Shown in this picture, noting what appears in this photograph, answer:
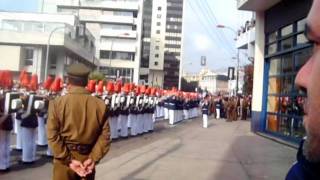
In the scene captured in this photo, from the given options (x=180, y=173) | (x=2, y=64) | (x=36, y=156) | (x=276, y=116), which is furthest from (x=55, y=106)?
(x=2, y=64)

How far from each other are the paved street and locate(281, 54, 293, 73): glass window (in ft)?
8.49

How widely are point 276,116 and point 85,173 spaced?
1732 centimetres

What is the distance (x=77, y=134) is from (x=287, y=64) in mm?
15830

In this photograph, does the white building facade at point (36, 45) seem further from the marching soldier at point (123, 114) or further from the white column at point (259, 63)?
the marching soldier at point (123, 114)

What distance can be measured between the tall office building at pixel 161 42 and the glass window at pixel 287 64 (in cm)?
8822

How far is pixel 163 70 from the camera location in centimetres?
12456

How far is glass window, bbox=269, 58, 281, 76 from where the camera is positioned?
21.8 m

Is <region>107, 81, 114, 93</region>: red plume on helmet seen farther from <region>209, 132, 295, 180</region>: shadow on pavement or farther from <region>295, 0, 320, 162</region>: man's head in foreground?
<region>295, 0, 320, 162</region>: man's head in foreground

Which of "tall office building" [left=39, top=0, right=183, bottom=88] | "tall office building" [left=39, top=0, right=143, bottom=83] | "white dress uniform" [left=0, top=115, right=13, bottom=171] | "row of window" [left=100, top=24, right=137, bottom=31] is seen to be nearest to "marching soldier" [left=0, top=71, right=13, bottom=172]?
"white dress uniform" [left=0, top=115, right=13, bottom=171]

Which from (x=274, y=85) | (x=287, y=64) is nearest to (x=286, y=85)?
(x=287, y=64)

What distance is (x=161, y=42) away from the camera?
127 m

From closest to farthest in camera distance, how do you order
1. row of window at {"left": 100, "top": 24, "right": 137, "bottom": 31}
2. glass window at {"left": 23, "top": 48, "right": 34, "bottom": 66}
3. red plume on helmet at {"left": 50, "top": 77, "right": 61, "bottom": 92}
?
red plume on helmet at {"left": 50, "top": 77, "right": 61, "bottom": 92} < glass window at {"left": 23, "top": 48, "right": 34, "bottom": 66} < row of window at {"left": 100, "top": 24, "right": 137, "bottom": 31}

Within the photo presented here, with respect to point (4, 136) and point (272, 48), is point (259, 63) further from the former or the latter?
point (4, 136)

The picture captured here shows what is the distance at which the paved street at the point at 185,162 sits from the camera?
11.6 m
